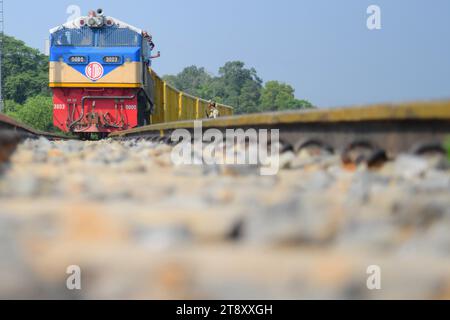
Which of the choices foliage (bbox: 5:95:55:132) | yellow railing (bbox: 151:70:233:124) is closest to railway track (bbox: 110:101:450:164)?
yellow railing (bbox: 151:70:233:124)

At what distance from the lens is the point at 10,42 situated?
76375 millimetres

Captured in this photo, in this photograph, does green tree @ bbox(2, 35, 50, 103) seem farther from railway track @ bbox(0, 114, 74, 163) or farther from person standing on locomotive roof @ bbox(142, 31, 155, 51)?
railway track @ bbox(0, 114, 74, 163)

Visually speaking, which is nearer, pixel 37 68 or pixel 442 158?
pixel 442 158

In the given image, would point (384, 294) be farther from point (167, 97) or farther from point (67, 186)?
point (167, 97)

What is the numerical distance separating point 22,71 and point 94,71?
59870 mm

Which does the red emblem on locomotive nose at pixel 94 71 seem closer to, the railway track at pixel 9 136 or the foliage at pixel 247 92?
the railway track at pixel 9 136

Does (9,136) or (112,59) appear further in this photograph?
(112,59)

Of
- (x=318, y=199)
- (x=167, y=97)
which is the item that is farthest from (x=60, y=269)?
(x=167, y=97)

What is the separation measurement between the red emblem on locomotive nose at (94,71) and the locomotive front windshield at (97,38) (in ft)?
1.53

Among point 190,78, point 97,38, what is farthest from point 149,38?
point 190,78

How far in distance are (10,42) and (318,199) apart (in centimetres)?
7952

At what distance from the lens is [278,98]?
3671 inches

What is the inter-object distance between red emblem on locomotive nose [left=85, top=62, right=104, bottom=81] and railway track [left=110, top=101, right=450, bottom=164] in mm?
9655

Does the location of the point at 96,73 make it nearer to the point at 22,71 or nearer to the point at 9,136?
the point at 9,136
